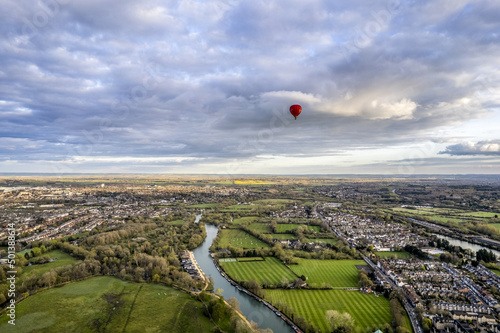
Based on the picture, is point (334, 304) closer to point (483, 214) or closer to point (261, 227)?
point (261, 227)

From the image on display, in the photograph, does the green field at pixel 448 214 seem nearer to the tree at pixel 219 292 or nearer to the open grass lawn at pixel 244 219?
the open grass lawn at pixel 244 219

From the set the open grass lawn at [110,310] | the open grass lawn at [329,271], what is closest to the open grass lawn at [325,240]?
the open grass lawn at [329,271]

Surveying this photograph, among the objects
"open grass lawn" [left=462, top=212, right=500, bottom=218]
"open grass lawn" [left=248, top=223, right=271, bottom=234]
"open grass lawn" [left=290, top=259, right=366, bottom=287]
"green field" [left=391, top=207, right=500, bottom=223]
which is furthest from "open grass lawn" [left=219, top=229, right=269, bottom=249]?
"open grass lawn" [left=462, top=212, right=500, bottom=218]

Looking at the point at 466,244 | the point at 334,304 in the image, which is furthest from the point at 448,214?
the point at 334,304

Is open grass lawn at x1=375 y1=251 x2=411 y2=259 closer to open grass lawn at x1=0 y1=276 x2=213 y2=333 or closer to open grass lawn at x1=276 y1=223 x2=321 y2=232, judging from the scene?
open grass lawn at x1=276 y1=223 x2=321 y2=232

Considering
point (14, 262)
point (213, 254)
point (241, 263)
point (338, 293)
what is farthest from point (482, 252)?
point (14, 262)
